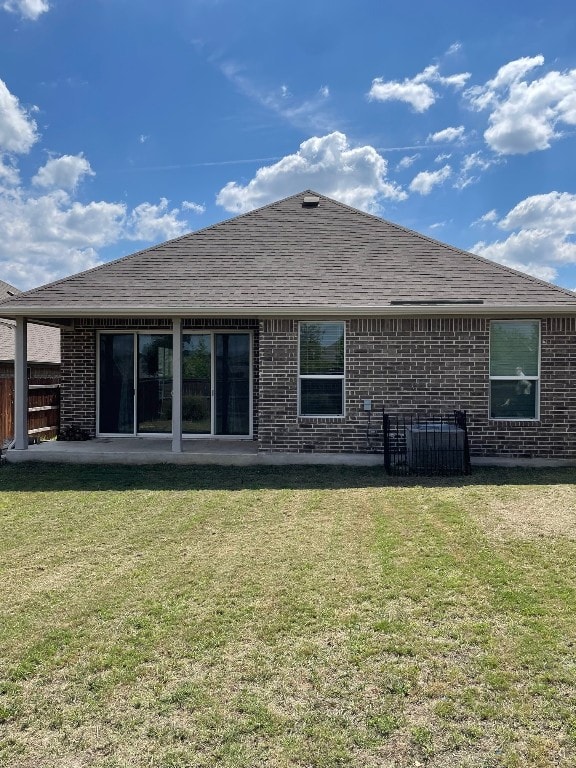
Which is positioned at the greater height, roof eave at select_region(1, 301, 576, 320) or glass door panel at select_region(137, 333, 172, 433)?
roof eave at select_region(1, 301, 576, 320)

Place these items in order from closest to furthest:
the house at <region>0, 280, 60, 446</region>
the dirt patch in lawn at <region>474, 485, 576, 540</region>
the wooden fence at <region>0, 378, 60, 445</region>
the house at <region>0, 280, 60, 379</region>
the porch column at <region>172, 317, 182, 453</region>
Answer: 1. the dirt patch in lawn at <region>474, 485, 576, 540</region>
2. the porch column at <region>172, 317, 182, 453</region>
3. the wooden fence at <region>0, 378, 60, 445</region>
4. the house at <region>0, 280, 60, 446</region>
5. the house at <region>0, 280, 60, 379</region>

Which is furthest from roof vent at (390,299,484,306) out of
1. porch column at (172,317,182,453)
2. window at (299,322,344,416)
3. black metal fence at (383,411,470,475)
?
porch column at (172,317,182,453)

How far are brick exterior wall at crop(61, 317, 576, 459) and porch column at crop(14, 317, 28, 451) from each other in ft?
14.8

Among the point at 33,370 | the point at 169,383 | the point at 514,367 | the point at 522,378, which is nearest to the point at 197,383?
the point at 169,383

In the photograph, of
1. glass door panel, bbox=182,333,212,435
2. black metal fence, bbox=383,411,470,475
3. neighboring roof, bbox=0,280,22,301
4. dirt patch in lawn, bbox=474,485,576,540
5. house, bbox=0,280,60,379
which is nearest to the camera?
dirt patch in lawn, bbox=474,485,576,540

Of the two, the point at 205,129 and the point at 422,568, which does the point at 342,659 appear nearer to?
the point at 422,568

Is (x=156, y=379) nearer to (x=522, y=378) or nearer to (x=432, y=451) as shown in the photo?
(x=432, y=451)

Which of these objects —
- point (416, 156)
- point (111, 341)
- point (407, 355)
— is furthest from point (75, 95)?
point (407, 355)

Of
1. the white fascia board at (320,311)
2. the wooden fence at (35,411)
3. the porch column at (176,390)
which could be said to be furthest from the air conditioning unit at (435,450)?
the wooden fence at (35,411)

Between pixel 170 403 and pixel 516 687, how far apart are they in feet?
30.1

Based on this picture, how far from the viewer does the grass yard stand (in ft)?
7.88

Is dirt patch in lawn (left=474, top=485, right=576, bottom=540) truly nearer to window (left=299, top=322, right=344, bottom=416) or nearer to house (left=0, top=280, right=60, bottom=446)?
window (left=299, top=322, right=344, bottom=416)

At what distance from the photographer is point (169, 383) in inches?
435

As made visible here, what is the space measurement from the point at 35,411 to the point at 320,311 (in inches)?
293
